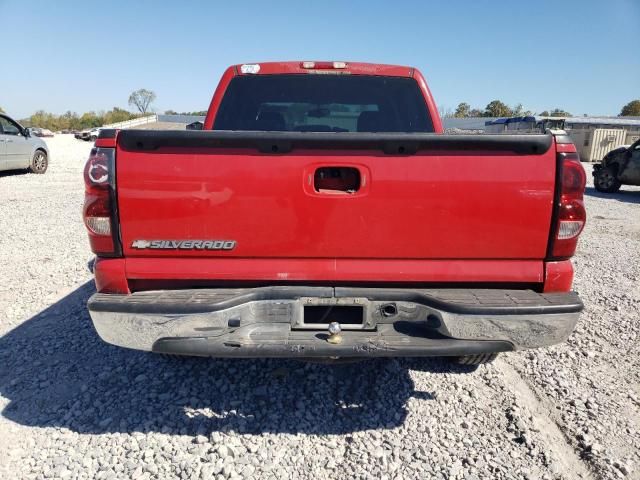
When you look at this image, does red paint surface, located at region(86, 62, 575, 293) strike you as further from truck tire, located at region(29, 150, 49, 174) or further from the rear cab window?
truck tire, located at region(29, 150, 49, 174)

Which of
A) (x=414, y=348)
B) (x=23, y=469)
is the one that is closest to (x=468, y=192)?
(x=414, y=348)

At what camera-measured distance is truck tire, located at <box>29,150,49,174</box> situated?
14328 millimetres

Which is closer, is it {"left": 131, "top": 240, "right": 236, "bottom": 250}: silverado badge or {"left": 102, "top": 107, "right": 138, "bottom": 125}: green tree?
{"left": 131, "top": 240, "right": 236, "bottom": 250}: silverado badge

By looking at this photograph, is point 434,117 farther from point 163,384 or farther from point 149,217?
point 163,384

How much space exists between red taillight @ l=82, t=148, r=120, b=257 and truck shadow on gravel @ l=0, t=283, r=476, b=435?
1.13 m

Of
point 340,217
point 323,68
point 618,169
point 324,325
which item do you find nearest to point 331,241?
point 340,217

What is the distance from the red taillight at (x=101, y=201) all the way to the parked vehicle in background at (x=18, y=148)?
1303 cm

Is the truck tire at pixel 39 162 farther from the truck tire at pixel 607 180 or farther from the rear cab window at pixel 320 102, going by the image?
the truck tire at pixel 607 180

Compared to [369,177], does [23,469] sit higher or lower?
lower

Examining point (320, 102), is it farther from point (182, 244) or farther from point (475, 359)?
point (475, 359)

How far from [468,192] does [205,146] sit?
1309 mm

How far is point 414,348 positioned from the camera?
6.98 ft

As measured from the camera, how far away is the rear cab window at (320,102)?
3.58 m

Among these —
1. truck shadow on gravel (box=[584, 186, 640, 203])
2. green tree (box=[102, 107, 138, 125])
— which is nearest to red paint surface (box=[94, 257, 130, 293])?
truck shadow on gravel (box=[584, 186, 640, 203])
